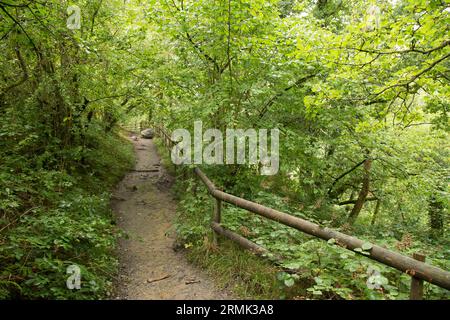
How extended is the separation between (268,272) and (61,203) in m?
4.25

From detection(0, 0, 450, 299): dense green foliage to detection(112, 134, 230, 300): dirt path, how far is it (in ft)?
1.69

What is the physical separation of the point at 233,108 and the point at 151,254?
13.6ft

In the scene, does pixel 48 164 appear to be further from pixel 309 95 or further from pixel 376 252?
pixel 376 252

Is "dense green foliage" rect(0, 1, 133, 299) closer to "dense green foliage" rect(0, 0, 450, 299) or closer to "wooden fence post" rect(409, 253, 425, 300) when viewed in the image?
"dense green foliage" rect(0, 0, 450, 299)

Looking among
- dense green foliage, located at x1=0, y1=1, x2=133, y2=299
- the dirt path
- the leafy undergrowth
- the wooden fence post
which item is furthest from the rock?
the wooden fence post

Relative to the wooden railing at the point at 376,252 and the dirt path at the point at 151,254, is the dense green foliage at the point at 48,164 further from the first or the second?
the wooden railing at the point at 376,252

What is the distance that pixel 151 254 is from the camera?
6.64 meters

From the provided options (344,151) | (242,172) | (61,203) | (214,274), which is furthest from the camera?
(344,151)

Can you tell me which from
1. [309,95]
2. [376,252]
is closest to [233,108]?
[309,95]

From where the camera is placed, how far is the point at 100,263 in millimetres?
5297

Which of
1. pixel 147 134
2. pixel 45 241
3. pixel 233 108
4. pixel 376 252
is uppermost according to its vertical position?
pixel 233 108

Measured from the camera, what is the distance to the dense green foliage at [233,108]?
14.1ft
